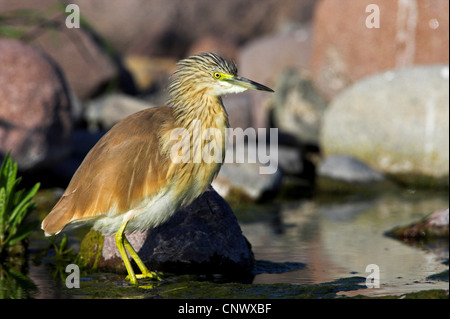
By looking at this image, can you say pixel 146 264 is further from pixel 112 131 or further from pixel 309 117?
pixel 309 117

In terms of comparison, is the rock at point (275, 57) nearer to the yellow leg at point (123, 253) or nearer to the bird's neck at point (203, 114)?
the bird's neck at point (203, 114)

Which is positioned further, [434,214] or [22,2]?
[22,2]

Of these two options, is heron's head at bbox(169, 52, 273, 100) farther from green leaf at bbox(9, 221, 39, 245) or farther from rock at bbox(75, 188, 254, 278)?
green leaf at bbox(9, 221, 39, 245)

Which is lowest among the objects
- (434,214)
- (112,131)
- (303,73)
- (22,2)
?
(434,214)

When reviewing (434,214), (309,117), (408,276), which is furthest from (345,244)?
(309,117)

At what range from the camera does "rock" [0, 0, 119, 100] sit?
17.4m

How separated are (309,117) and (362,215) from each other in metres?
6.18

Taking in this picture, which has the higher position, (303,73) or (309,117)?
(303,73)

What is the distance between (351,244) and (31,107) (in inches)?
205

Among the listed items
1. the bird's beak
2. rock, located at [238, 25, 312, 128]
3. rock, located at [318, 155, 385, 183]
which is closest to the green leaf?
the bird's beak

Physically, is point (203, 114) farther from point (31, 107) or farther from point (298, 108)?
point (298, 108)

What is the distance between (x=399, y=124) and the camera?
1393 centimetres

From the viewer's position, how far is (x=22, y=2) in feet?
61.8

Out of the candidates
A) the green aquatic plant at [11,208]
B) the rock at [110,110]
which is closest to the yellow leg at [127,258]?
the green aquatic plant at [11,208]
